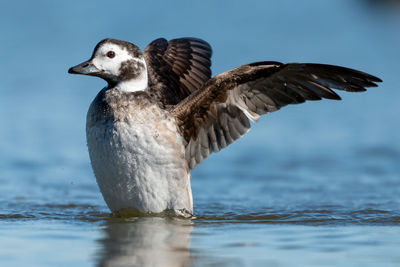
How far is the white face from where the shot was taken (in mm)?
7488

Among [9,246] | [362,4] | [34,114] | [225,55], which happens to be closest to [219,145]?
[9,246]

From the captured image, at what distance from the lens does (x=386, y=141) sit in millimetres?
13656

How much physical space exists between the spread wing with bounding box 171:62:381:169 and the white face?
0.71 meters

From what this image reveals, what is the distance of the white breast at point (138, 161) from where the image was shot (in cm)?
724

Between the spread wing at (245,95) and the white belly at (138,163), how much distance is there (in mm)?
340

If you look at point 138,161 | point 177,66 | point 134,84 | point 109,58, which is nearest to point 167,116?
point 134,84

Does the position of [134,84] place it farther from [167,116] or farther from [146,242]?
[146,242]

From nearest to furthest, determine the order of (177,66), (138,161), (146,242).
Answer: (146,242) < (138,161) < (177,66)

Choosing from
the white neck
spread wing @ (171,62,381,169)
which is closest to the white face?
the white neck

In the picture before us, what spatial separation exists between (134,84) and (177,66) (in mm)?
1870

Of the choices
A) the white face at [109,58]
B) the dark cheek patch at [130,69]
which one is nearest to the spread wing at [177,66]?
the dark cheek patch at [130,69]

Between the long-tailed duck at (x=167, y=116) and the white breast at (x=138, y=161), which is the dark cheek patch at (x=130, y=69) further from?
the white breast at (x=138, y=161)

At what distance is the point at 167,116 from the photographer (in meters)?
7.56

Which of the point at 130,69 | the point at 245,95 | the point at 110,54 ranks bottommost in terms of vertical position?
the point at 245,95
